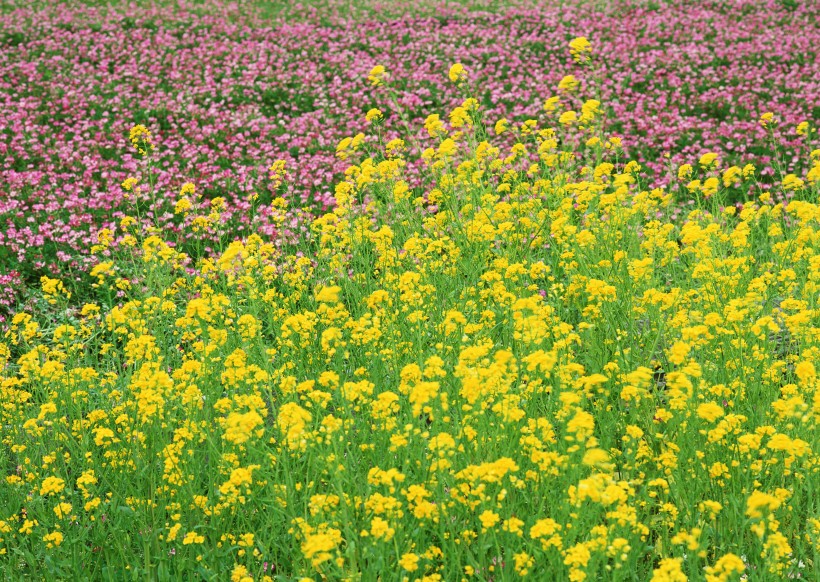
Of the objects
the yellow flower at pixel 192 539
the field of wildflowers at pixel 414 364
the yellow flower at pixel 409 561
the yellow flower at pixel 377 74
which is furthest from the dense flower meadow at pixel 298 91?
the yellow flower at pixel 409 561

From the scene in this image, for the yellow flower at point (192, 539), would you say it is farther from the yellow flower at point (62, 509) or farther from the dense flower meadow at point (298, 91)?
the dense flower meadow at point (298, 91)

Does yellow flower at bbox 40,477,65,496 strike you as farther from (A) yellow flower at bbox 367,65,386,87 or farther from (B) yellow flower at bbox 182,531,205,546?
(A) yellow flower at bbox 367,65,386,87

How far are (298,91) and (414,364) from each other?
426 inches

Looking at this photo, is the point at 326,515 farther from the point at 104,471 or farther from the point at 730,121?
the point at 730,121

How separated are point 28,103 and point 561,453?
11990 mm

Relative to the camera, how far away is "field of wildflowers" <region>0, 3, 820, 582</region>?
154 inches

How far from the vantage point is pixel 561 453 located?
4.36m

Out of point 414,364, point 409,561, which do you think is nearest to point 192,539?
point 409,561

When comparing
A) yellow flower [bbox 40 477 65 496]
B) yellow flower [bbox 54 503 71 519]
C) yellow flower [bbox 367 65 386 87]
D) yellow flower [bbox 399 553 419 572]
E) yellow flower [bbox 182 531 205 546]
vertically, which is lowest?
yellow flower [bbox 54 503 71 519]

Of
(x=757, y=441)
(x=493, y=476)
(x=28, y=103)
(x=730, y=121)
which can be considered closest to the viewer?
(x=493, y=476)

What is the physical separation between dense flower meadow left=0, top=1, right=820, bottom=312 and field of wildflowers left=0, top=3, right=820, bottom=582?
0.35 ft

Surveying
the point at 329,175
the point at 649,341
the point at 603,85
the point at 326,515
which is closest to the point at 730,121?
the point at 603,85

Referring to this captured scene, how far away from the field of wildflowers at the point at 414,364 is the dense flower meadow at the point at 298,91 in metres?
0.11

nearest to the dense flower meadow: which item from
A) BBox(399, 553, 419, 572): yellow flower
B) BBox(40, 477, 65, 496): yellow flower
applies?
BBox(40, 477, 65, 496): yellow flower
